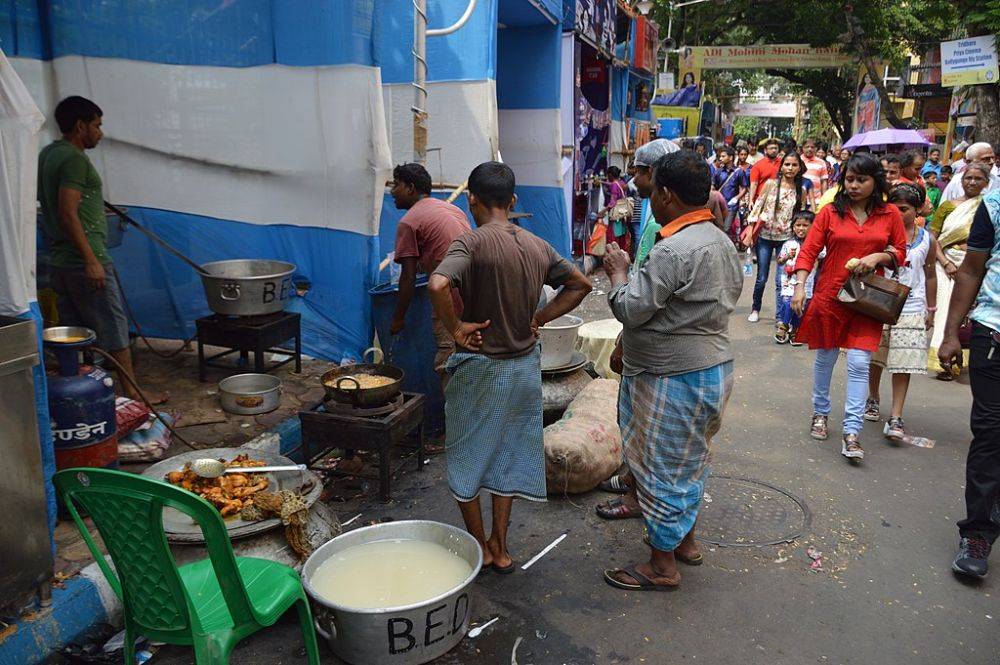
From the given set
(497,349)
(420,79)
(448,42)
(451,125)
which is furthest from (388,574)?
(448,42)

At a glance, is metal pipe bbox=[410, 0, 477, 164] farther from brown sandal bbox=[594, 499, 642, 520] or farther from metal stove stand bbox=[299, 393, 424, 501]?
brown sandal bbox=[594, 499, 642, 520]

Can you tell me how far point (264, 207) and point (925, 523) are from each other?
5.53 metres

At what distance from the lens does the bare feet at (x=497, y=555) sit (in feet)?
12.3

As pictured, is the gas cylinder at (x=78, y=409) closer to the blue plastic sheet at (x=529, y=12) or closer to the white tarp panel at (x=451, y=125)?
the white tarp panel at (x=451, y=125)

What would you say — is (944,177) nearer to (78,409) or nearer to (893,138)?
(893,138)

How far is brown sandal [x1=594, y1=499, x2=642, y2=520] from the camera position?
4.35 m

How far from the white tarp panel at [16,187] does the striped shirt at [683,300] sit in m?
2.54

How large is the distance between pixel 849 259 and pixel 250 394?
4392 millimetres

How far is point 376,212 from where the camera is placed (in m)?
5.92

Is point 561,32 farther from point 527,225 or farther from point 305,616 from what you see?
point 305,616

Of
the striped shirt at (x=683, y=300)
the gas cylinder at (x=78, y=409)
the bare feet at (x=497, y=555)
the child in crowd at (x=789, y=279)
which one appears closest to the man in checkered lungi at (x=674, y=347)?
the striped shirt at (x=683, y=300)

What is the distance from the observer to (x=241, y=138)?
6297mm

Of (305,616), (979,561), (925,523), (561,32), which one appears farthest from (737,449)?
(561,32)

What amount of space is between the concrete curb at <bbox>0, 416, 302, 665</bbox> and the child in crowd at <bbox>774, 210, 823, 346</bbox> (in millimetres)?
7036
